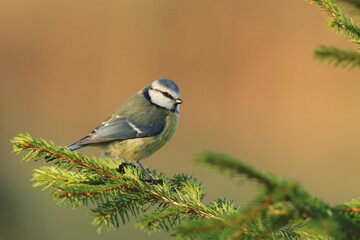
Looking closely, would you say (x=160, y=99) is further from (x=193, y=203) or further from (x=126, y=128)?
(x=193, y=203)

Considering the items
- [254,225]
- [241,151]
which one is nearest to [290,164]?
[241,151]

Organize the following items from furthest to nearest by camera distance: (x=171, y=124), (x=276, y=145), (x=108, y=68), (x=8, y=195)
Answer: (x=108, y=68) → (x=276, y=145) → (x=8, y=195) → (x=171, y=124)

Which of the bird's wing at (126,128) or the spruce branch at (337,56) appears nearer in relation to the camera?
the spruce branch at (337,56)

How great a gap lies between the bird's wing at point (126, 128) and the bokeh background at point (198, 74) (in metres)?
3.38

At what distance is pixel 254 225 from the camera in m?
1.00

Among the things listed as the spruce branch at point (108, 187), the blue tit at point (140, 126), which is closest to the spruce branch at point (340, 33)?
the spruce branch at point (108, 187)

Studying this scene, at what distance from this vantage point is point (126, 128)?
7.97 ft

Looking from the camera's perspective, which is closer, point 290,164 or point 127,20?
point 290,164

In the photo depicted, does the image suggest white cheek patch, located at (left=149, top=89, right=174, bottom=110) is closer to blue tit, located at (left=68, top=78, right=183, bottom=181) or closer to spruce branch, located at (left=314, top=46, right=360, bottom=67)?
blue tit, located at (left=68, top=78, right=183, bottom=181)

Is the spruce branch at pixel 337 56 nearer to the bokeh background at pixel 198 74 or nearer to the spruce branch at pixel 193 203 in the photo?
the spruce branch at pixel 193 203

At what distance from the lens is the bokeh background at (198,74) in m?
6.51

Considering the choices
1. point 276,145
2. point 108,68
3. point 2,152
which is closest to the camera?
point 2,152

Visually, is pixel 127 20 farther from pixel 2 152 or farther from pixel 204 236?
pixel 204 236

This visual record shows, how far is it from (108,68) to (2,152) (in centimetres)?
307
